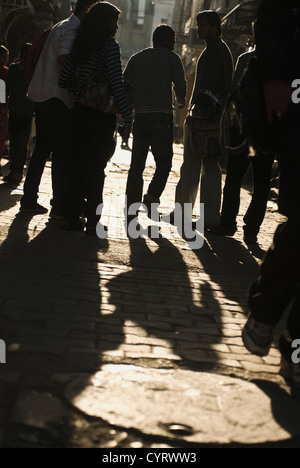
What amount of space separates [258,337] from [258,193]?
3693 mm

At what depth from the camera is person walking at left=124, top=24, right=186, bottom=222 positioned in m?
8.22

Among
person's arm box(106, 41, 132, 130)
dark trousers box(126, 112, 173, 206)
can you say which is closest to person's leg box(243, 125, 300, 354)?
person's arm box(106, 41, 132, 130)

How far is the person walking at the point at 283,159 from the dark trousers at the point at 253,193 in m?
3.36

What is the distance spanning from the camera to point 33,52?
7059mm

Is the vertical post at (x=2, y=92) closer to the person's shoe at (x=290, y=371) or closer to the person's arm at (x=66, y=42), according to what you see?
the person's arm at (x=66, y=42)

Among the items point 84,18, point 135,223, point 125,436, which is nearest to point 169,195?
point 135,223

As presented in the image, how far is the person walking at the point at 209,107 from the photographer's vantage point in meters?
7.28

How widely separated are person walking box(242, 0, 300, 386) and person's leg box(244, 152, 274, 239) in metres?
3.36

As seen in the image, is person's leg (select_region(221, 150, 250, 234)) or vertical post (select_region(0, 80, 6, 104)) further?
vertical post (select_region(0, 80, 6, 104))

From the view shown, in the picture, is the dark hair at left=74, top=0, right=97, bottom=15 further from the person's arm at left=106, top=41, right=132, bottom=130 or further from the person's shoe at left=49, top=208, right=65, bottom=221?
the person's shoe at left=49, top=208, right=65, bottom=221

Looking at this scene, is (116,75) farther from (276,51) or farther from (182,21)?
(182,21)

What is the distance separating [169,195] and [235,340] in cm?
638

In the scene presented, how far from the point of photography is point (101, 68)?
640 centimetres

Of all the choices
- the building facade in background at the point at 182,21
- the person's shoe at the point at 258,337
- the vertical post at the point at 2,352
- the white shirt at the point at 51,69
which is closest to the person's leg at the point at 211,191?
the white shirt at the point at 51,69
